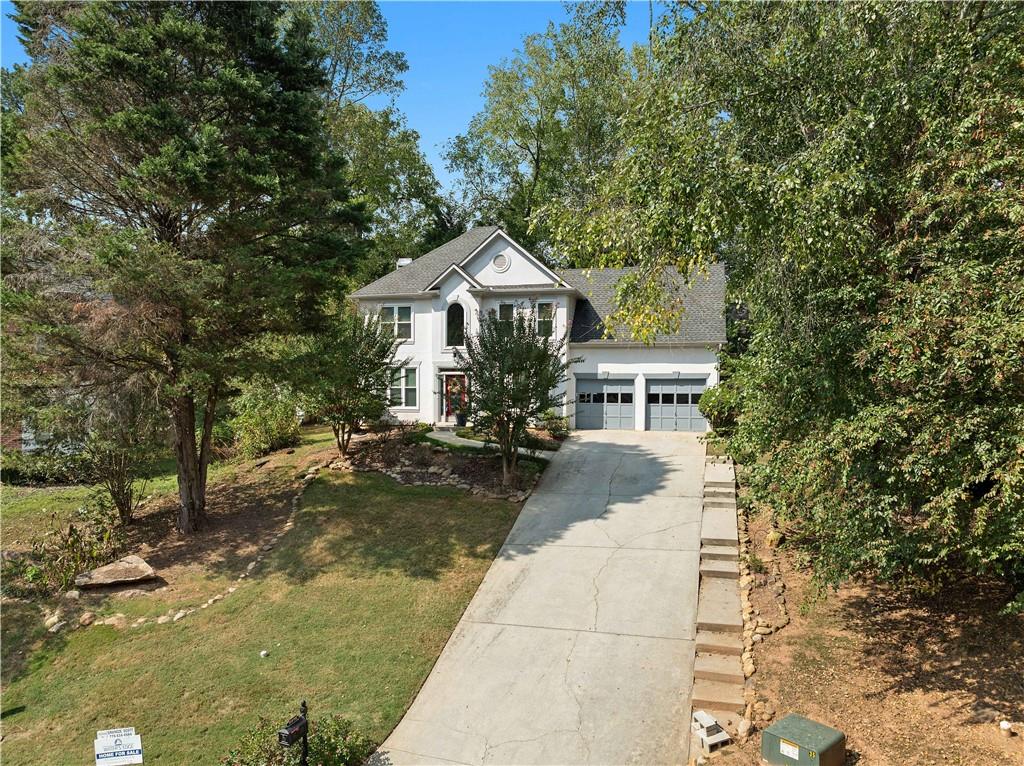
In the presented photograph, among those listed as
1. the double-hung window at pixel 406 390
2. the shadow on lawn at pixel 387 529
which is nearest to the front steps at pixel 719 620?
the shadow on lawn at pixel 387 529

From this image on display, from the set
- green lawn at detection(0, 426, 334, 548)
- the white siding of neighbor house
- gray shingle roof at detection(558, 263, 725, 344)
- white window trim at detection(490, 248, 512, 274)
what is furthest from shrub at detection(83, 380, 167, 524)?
gray shingle roof at detection(558, 263, 725, 344)

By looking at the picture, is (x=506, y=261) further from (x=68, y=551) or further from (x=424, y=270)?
(x=68, y=551)

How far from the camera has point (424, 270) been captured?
78.0ft

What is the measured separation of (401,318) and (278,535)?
40.0 feet

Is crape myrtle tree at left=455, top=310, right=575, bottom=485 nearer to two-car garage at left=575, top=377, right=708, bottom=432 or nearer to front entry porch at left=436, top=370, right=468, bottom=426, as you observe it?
two-car garage at left=575, top=377, right=708, bottom=432

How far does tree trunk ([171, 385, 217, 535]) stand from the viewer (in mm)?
12180

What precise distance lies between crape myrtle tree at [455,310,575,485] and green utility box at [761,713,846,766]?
881 cm

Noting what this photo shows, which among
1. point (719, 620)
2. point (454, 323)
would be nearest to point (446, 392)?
point (454, 323)

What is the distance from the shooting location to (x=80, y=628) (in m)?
8.96

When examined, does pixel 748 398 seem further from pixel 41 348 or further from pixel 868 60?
pixel 41 348

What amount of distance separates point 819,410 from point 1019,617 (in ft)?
11.9

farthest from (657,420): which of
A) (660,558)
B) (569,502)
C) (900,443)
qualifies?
(900,443)

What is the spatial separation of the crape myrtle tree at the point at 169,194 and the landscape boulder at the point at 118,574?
1.86 meters

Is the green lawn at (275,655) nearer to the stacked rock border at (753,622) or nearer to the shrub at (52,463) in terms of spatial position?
the shrub at (52,463)
